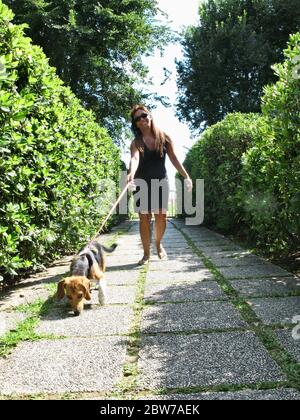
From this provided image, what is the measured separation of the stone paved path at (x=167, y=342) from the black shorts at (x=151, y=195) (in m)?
1.15

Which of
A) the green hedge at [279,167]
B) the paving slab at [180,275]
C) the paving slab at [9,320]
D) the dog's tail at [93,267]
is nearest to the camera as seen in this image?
the paving slab at [9,320]

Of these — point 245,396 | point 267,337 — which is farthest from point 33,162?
point 245,396

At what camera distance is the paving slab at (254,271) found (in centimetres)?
433

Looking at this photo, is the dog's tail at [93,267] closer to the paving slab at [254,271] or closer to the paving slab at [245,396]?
the paving slab at [254,271]

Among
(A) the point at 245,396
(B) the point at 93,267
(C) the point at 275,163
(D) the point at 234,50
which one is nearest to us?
(A) the point at 245,396

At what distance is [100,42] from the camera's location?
1717cm

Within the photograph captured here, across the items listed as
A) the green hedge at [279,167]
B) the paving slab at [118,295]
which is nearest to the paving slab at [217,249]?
the green hedge at [279,167]

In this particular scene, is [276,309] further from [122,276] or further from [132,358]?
[122,276]

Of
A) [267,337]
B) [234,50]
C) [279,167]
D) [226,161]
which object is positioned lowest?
[267,337]

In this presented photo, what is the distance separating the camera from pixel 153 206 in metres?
5.32

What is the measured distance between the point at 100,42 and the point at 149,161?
13.5 m

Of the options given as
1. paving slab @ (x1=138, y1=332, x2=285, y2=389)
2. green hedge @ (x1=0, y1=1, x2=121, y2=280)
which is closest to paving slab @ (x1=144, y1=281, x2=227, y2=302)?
paving slab @ (x1=138, y1=332, x2=285, y2=389)

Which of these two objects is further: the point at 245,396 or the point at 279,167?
the point at 279,167

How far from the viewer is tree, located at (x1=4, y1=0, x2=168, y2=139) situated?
15.7 m
